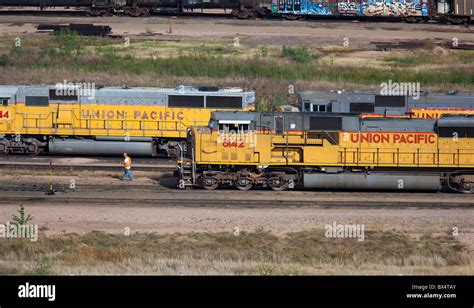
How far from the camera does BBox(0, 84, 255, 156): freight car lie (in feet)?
131

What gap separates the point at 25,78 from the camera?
52.4 meters

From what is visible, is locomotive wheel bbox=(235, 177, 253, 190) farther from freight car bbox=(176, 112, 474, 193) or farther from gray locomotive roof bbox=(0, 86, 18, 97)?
gray locomotive roof bbox=(0, 86, 18, 97)

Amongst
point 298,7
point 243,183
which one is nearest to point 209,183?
point 243,183

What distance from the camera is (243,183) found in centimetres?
3300

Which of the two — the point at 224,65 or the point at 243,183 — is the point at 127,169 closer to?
the point at 243,183

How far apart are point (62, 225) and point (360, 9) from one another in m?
46.9

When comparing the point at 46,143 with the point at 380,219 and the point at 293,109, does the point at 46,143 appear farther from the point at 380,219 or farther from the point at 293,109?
the point at 380,219

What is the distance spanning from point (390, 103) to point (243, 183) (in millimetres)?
9813

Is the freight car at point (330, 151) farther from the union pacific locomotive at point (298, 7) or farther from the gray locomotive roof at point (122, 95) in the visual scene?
the union pacific locomotive at point (298, 7)

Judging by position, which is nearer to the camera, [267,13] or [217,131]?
[217,131]

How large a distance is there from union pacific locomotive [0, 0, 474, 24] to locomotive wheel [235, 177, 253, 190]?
126 ft

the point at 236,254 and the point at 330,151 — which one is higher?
the point at 330,151

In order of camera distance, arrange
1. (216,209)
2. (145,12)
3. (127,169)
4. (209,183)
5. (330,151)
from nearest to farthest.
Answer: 1. (216,209)
2. (330,151)
3. (209,183)
4. (127,169)
5. (145,12)

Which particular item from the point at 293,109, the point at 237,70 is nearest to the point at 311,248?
the point at 293,109
